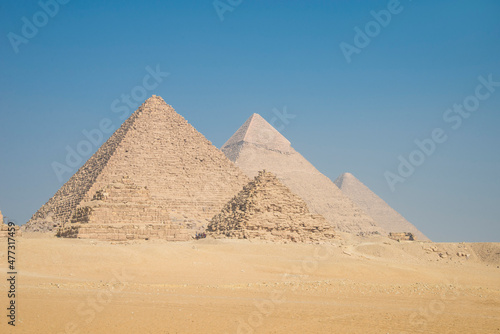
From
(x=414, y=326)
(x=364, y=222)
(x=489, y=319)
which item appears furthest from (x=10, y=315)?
(x=364, y=222)

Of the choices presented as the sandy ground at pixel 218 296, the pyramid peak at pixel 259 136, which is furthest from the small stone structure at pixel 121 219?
the pyramid peak at pixel 259 136

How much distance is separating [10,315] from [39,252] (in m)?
8.24

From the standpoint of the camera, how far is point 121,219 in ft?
76.8

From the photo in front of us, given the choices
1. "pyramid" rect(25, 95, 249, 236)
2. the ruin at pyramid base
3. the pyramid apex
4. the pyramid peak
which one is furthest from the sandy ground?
the pyramid apex

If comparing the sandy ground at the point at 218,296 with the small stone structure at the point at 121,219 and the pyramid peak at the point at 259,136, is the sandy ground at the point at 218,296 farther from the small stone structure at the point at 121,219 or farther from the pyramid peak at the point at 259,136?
the pyramid peak at the point at 259,136

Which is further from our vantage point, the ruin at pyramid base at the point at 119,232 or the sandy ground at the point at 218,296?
the ruin at pyramid base at the point at 119,232

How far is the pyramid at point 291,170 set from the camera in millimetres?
77500

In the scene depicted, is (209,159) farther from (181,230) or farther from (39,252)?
(39,252)

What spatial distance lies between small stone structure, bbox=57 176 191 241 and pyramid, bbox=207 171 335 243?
5.32 meters

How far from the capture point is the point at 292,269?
1895 centimetres

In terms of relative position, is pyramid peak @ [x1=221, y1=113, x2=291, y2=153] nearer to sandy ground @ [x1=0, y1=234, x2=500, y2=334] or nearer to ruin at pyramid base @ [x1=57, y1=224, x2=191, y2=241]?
ruin at pyramid base @ [x1=57, y1=224, x2=191, y2=241]

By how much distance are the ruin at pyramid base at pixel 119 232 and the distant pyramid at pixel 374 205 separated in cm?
7262

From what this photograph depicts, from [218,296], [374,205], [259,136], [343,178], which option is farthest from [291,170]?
[218,296]

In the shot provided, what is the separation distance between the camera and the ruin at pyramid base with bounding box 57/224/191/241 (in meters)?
22.0
